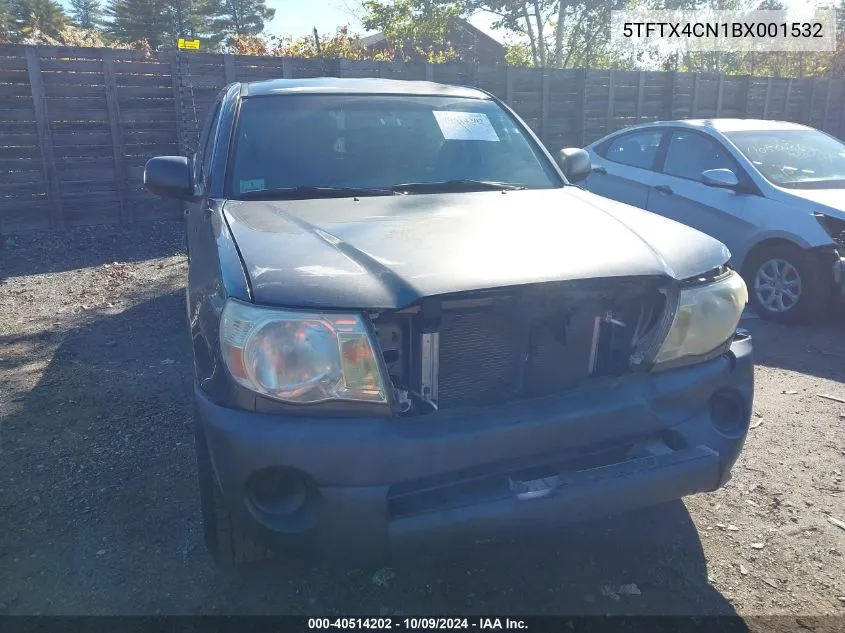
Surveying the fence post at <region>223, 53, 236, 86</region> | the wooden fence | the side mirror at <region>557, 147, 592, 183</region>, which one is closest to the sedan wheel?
the side mirror at <region>557, 147, 592, 183</region>

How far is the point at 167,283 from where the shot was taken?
6527 mm

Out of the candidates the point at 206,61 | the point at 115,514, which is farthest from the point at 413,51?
the point at 115,514

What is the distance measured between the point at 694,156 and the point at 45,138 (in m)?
7.33

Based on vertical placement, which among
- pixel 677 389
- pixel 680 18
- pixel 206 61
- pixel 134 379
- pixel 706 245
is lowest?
pixel 134 379

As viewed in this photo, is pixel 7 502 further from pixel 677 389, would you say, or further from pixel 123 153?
pixel 123 153

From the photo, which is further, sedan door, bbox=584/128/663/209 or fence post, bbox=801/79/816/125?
fence post, bbox=801/79/816/125

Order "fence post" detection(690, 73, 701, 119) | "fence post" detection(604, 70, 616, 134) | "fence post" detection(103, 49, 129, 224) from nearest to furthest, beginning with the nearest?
"fence post" detection(103, 49, 129, 224)
"fence post" detection(604, 70, 616, 134)
"fence post" detection(690, 73, 701, 119)

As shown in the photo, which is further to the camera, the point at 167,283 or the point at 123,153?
the point at 123,153

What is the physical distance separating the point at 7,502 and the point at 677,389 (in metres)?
2.78

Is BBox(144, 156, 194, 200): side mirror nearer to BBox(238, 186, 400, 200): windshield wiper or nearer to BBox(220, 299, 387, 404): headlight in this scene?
BBox(238, 186, 400, 200): windshield wiper

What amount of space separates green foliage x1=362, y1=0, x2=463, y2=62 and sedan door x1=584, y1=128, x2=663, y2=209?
1735 centimetres

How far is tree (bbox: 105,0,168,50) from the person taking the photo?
1666 inches

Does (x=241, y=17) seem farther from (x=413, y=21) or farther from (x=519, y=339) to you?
(x=519, y=339)

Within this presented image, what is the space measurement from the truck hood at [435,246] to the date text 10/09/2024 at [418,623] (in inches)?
→ 42.5
